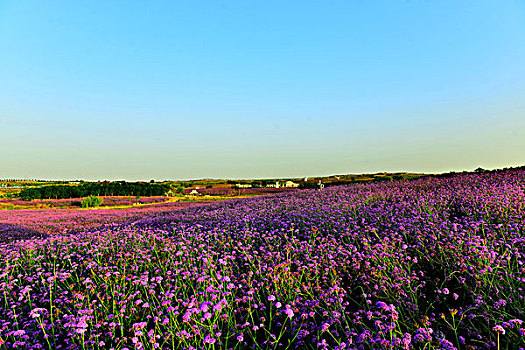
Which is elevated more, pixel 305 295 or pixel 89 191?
pixel 89 191

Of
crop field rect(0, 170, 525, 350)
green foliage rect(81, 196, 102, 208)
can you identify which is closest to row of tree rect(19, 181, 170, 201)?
green foliage rect(81, 196, 102, 208)

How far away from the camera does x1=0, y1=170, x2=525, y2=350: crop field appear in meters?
2.68

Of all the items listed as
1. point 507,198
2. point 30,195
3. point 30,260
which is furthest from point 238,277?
point 30,195

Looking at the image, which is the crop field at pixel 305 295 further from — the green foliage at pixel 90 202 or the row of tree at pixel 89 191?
the row of tree at pixel 89 191

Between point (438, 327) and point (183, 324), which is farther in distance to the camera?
point (183, 324)

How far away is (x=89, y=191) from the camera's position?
3988cm

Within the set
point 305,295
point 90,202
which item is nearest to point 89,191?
point 90,202

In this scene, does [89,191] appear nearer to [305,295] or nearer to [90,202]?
[90,202]

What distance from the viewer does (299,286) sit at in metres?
3.73

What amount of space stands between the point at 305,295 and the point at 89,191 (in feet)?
145

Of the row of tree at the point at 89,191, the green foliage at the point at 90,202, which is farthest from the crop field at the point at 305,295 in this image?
the row of tree at the point at 89,191

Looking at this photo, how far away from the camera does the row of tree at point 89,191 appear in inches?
1503

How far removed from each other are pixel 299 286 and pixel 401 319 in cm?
126

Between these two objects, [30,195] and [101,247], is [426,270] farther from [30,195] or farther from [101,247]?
[30,195]
